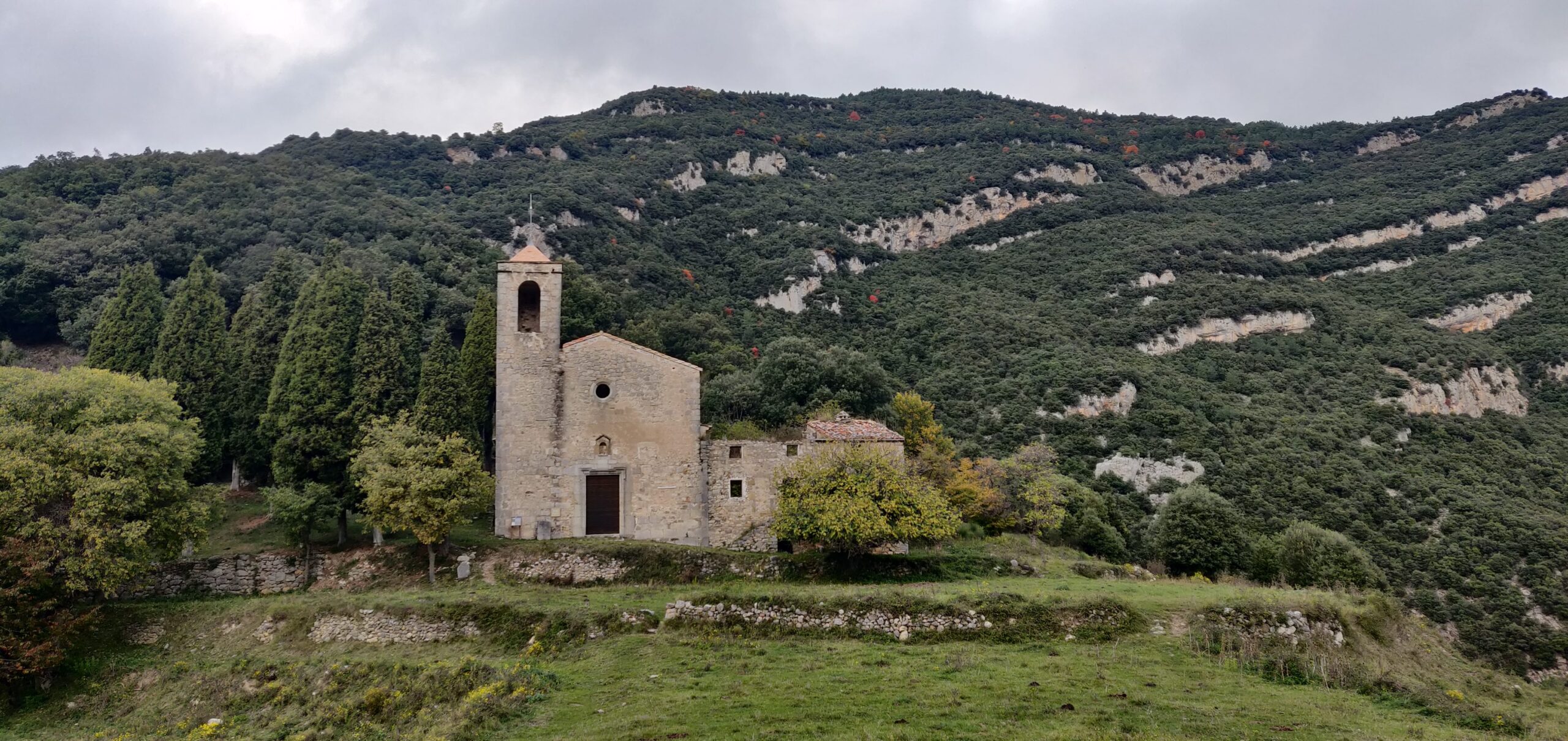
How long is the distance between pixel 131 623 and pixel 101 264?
37.7 meters

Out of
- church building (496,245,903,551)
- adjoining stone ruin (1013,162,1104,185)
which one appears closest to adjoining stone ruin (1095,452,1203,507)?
church building (496,245,903,551)

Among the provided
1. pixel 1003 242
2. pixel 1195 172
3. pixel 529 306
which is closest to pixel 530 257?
pixel 529 306

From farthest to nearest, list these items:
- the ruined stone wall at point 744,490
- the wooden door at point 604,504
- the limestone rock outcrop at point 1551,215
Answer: the limestone rock outcrop at point 1551,215 → the ruined stone wall at point 744,490 → the wooden door at point 604,504

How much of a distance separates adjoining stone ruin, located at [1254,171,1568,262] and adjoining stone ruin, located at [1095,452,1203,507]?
143 feet

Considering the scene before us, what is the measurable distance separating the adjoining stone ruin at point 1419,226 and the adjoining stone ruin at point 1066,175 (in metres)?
25.5

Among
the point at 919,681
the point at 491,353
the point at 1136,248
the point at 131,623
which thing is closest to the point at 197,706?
the point at 131,623

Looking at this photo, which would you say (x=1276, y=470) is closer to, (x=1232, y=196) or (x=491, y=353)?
(x=491, y=353)

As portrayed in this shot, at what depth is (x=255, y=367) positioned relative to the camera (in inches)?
1235

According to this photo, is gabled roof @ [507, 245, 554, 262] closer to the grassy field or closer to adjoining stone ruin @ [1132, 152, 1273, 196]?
the grassy field

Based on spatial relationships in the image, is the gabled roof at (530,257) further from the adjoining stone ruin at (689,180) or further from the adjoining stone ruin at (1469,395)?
the adjoining stone ruin at (689,180)

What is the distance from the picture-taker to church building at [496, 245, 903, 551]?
1030 inches

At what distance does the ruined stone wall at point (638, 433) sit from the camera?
26.5 meters

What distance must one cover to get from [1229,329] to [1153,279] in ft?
30.5

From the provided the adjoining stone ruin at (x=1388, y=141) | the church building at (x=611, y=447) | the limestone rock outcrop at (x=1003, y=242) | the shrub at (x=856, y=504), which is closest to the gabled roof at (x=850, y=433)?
the church building at (x=611, y=447)
